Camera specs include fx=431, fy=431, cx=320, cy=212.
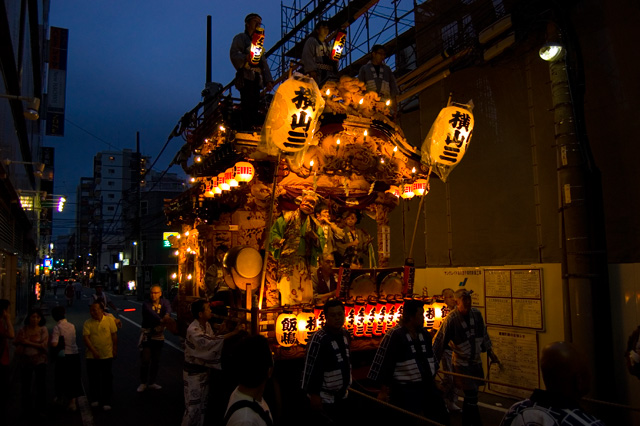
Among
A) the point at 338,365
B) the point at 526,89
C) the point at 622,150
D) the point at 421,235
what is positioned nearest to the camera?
the point at 338,365

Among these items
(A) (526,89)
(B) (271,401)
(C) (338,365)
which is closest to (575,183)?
(A) (526,89)

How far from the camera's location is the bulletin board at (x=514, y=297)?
28.3 ft

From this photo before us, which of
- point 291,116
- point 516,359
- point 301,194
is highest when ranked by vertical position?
point 291,116

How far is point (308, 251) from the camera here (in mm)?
8297

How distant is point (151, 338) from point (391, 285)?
5.20m

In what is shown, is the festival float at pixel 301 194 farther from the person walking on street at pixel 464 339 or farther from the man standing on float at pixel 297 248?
the person walking on street at pixel 464 339

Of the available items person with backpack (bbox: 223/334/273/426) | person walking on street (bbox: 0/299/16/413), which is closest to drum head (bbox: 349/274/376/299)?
person with backpack (bbox: 223/334/273/426)

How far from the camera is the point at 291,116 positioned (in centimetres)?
643

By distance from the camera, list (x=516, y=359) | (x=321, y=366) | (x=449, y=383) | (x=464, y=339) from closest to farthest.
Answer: (x=321, y=366) → (x=464, y=339) → (x=449, y=383) → (x=516, y=359)

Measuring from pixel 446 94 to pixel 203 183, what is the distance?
288 inches

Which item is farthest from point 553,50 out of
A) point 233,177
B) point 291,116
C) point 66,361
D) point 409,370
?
point 66,361

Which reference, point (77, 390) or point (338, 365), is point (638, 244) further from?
point (77, 390)

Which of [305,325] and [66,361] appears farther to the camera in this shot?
[66,361]

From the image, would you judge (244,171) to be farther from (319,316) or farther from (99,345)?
(99,345)
